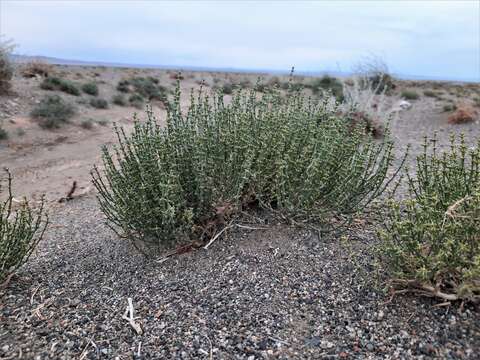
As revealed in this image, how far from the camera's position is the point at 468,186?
263cm

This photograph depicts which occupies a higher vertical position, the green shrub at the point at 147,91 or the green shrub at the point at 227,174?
the green shrub at the point at 227,174

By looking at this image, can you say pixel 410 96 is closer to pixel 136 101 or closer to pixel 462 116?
pixel 462 116

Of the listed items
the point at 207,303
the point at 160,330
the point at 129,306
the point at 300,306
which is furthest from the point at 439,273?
the point at 129,306

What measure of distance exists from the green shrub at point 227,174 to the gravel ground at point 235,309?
25cm

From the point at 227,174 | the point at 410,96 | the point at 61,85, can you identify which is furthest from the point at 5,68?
the point at 410,96

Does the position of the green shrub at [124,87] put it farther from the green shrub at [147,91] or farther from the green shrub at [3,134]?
the green shrub at [3,134]

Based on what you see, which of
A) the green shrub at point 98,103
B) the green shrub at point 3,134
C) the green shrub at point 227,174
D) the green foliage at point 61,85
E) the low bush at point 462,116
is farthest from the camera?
the green foliage at point 61,85

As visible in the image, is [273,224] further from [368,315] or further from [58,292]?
[58,292]

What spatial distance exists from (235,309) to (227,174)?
1.15m

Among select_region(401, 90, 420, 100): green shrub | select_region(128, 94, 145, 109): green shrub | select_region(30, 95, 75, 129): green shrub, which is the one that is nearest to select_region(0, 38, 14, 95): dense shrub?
select_region(30, 95, 75, 129): green shrub

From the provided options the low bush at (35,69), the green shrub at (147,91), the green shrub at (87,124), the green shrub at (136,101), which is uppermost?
the low bush at (35,69)

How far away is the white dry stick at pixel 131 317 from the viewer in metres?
2.54

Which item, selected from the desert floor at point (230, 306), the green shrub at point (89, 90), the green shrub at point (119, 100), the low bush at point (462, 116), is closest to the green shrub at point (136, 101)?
the green shrub at point (119, 100)

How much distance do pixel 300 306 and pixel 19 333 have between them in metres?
1.69
